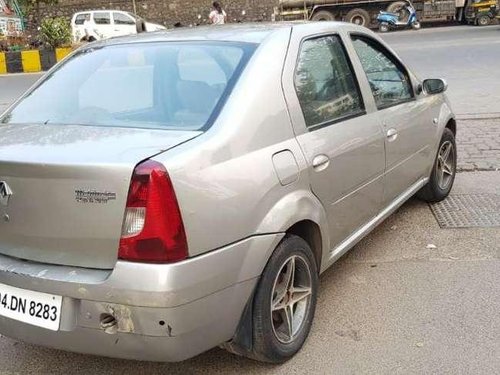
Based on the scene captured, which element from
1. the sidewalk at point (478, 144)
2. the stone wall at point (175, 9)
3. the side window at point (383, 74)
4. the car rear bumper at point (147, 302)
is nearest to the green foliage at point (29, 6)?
the stone wall at point (175, 9)

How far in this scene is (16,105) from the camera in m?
3.35

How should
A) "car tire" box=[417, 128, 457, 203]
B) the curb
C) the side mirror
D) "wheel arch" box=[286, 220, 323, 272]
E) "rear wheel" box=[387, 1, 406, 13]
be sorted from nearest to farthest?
"wheel arch" box=[286, 220, 323, 272]
the side mirror
"car tire" box=[417, 128, 457, 203]
the curb
"rear wheel" box=[387, 1, 406, 13]

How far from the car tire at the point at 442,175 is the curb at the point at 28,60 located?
1644cm

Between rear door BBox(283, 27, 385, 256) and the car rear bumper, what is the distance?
2.33 feet

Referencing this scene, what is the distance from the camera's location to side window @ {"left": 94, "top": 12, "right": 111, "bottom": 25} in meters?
24.2

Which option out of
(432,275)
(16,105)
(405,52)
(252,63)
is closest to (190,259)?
(252,63)

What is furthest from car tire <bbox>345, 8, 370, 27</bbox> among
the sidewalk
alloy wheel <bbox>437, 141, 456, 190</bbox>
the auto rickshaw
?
alloy wheel <bbox>437, 141, 456, 190</bbox>

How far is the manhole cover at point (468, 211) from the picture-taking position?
4.61 m

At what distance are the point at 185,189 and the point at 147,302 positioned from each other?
1.50 ft

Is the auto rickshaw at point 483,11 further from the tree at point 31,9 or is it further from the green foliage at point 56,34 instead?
the tree at point 31,9

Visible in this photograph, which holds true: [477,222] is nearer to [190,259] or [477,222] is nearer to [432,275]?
[432,275]

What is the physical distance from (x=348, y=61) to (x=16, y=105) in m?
1.94

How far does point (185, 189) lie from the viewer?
91.9 inches

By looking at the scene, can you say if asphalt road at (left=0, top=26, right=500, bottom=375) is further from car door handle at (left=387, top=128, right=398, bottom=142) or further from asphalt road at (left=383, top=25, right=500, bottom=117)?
asphalt road at (left=383, top=25, right=500, bottom=117)
